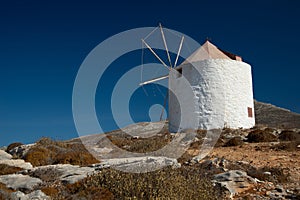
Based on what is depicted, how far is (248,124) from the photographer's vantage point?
19.6 metres

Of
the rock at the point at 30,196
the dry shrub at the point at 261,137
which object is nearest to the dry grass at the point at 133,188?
the rock at the point at 30,196

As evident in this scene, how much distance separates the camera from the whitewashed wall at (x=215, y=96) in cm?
1884

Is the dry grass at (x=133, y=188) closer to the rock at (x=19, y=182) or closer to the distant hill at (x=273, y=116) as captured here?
the rock at (x=19, y=182)

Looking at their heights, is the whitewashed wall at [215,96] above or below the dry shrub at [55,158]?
above

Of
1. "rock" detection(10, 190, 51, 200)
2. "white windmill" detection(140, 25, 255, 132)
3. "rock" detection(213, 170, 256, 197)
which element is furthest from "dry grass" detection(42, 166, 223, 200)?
"white windmill" detection(140, 25, 255, 132)

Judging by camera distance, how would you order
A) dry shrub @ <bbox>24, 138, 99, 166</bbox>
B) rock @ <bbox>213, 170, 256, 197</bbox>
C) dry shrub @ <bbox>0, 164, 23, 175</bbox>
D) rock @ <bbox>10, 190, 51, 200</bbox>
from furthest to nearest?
dry shrub @ <bbox>24, 138, 99, 166</bbox>, dry shrub @ <bbox>0, 164, 23, 175</bbox>, rock @ <bbox>213, 170, 256, 197</bbox>, rock @ <bbox>10, 190, 51, 200</bbox>

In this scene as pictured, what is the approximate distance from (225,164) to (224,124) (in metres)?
11.0

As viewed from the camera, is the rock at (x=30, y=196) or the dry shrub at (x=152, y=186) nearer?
the rock at (x=30, y=196)

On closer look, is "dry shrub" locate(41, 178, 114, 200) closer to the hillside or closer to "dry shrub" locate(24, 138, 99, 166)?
the hillside

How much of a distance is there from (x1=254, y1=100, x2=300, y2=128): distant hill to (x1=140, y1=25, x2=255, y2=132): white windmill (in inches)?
379

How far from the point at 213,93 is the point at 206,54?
2.98m

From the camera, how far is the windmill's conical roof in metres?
20.2

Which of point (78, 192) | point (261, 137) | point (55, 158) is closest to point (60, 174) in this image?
point (78, 192)

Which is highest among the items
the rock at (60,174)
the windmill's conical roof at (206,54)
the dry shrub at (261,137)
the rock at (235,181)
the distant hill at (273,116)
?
the windmill's conical roof at (206,54)
